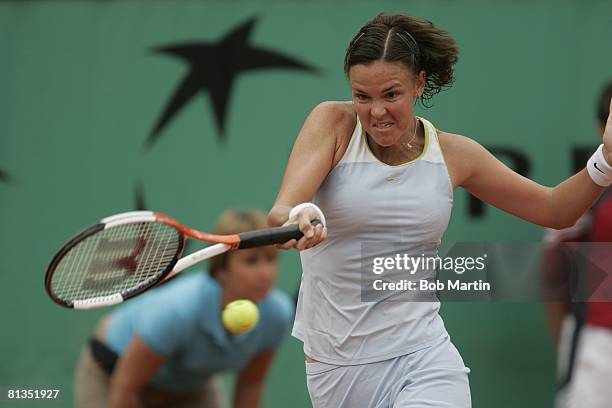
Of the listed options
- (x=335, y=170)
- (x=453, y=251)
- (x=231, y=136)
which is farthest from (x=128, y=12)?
(x=335, y=170)

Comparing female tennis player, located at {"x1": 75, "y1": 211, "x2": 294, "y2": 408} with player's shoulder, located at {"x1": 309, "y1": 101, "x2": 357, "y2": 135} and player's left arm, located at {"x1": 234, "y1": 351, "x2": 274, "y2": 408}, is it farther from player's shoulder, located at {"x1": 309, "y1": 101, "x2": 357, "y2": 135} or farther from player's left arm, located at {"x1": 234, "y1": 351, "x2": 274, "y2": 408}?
player's shoulder, located at {"x1": 309, "y1": 101, "x2": 357, "y2": 135}

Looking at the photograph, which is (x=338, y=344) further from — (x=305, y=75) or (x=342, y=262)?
(x=305, y=75)

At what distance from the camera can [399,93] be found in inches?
110

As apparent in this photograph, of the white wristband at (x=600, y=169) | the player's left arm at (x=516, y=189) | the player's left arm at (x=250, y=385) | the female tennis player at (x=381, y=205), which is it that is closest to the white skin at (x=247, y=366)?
the player's left arm at (x=250, y=385)

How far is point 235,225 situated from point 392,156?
5.18 ft

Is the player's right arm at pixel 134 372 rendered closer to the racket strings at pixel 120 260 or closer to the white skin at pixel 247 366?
the white skin at pixel 247 366

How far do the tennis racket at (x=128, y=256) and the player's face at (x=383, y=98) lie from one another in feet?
1.29

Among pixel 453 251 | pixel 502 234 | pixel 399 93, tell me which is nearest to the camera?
pixel 399 93

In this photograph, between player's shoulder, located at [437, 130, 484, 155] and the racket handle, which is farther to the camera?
player's shoulder, located at [437, 130, 484, 155]

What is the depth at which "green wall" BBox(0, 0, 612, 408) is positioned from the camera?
15.8 feet

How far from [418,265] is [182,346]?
4.96 feet

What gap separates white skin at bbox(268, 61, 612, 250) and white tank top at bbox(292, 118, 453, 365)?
0.05m

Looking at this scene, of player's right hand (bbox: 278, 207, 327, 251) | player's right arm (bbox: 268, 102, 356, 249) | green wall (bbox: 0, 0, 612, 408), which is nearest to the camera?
player's right hand (bbox: 278, 207, 327, 251)

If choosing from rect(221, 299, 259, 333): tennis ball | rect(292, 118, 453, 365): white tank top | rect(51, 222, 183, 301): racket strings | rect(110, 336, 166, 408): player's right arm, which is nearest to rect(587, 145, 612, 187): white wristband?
rect(292, 118, 453, 365): white tank top
